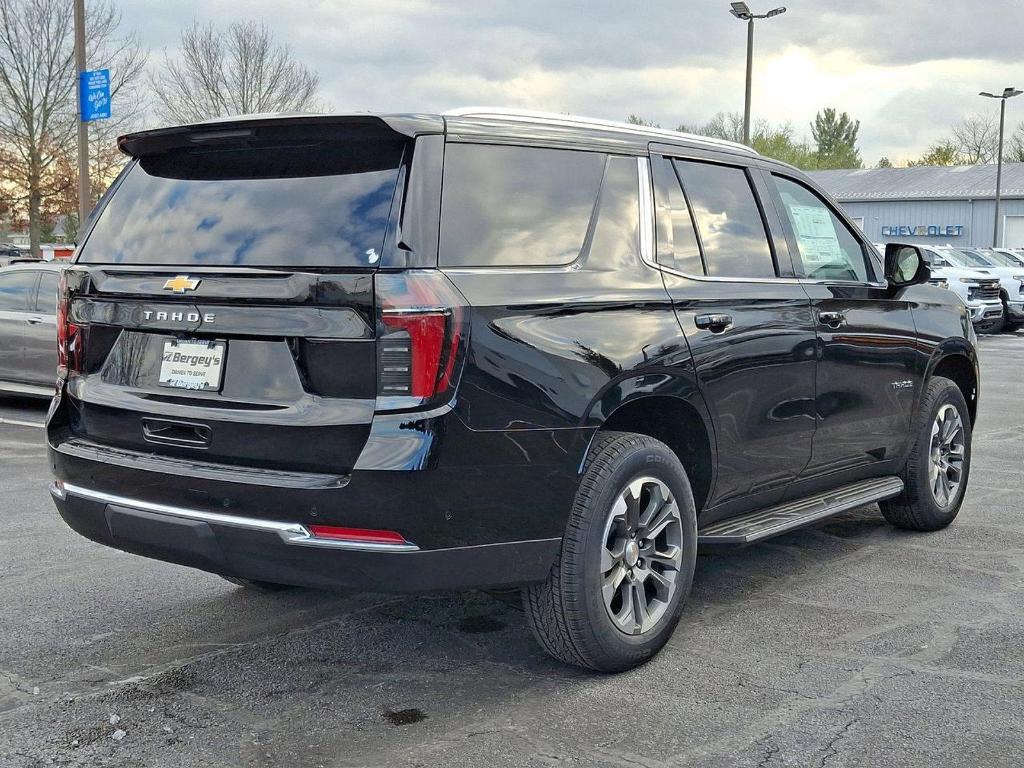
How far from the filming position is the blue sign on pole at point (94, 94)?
1709 centimetres

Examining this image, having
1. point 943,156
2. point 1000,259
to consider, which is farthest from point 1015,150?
point 1000,259

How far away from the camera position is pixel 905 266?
5.89 meters

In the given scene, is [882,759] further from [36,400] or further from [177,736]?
[36,400]

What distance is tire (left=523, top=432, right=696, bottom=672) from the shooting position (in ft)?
12.6

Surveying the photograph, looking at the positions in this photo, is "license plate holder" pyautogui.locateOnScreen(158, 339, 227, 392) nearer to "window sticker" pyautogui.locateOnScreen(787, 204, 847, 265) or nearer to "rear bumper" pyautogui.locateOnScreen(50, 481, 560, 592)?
"rear bumper" pyautogui.locateOnScreen(50, 481, 560, 592)

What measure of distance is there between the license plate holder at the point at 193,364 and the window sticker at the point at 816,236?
270 cm

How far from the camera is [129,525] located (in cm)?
379

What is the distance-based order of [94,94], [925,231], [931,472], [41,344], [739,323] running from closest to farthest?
[739,323] < [931,472] < [41,344] < [94,94] < [925,231]

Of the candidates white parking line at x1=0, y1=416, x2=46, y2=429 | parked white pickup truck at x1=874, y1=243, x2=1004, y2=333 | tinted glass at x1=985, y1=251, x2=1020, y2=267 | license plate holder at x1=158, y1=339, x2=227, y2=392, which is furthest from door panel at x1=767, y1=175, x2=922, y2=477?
tinted glass at x1=985, y1=251, x2=1020, y2=267

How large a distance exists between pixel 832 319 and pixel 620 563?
1743 mm

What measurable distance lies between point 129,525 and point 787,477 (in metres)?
2.66

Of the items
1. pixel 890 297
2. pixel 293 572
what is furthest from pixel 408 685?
pixel 890 297

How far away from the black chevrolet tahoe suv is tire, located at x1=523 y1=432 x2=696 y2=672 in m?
0.01

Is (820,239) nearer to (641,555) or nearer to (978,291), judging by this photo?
(641,555)
